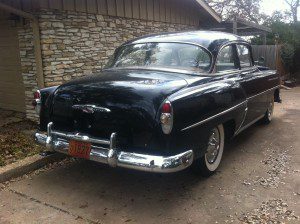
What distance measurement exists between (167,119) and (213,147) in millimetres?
1374

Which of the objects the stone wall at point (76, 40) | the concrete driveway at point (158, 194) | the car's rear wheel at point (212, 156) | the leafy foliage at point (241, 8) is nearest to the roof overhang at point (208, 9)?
the stone wall at point (76, 40)

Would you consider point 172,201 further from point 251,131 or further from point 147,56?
point 251,131

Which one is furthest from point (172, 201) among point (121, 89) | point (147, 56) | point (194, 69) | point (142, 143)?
point (147, 56)

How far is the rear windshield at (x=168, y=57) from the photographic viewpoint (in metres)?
4.50

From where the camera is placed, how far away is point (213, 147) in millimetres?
4484

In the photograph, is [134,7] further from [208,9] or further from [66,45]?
[208,9]

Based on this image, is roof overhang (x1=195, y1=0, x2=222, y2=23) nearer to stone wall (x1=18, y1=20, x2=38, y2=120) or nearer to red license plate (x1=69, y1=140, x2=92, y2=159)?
stone wall (x1=18, y1=20, x2=38, y2=120)

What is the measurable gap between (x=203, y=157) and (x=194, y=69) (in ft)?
3.69

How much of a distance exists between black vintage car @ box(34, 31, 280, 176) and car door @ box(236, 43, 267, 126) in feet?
0.18

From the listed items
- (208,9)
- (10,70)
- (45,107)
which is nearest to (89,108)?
(45,107)

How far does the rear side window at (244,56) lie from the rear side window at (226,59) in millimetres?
346

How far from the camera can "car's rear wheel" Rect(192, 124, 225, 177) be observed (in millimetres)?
4223

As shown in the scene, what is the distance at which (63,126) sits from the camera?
161 inches

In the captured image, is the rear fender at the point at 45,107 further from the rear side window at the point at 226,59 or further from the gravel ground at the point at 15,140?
the rear side window at the point at 226,59
